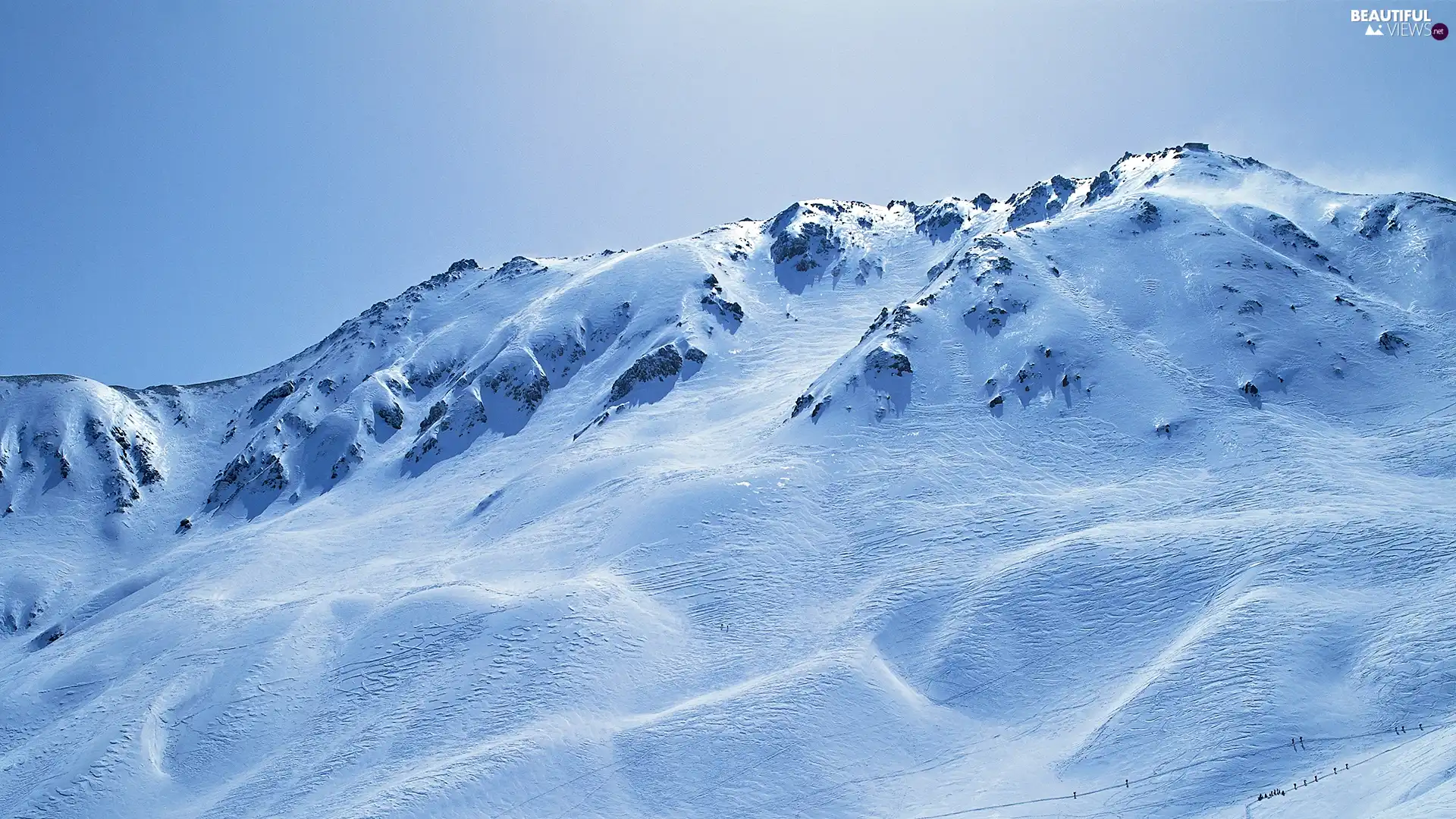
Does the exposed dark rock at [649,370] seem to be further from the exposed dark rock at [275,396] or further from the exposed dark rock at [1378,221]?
the exposed dark rock at [1378,221]

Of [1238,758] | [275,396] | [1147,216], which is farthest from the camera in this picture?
[275,396]

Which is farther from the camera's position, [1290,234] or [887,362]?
[1290,234]

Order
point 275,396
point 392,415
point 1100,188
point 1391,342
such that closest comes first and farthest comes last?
point 1391,342 < point 392,415 < point 1100,188 < point 275,396

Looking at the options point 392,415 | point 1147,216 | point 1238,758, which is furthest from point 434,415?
point 1238,758

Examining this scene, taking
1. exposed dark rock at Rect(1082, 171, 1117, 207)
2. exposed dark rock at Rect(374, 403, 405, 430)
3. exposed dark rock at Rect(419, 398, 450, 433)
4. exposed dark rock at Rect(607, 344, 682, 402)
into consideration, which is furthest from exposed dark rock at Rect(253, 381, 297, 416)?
exposed dark rock at Rect(1082, 171, 1117, 207)

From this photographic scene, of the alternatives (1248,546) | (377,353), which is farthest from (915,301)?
(377,353)

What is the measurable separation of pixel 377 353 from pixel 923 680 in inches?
4728

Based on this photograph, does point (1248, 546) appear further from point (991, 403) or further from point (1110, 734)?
point (991, 403)

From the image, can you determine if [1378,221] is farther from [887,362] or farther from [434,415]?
[434,415]

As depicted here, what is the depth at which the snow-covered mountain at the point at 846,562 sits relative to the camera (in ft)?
116

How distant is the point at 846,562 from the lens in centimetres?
5491

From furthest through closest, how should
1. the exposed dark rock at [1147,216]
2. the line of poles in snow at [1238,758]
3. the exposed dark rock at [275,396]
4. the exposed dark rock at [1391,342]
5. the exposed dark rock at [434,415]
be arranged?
the exposed dark rock at [275,396], the exposed dark rock at [434,415], the exposed dark rock at [1147,216], the exposed dark rock at [1391,342], the line of poles in snow at [1238,758]

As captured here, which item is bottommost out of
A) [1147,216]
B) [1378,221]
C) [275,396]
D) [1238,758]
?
[1238,758]

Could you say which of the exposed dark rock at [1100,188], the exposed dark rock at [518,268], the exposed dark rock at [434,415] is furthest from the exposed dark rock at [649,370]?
the exposed dark rock at [1100,188]
